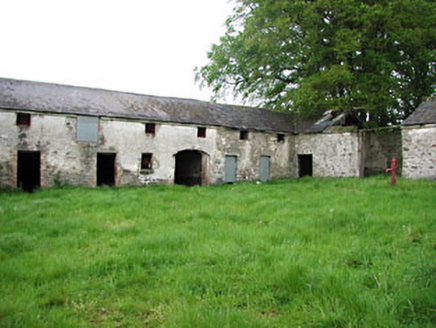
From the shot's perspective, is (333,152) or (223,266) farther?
(333,152)

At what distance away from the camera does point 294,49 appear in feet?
75.7

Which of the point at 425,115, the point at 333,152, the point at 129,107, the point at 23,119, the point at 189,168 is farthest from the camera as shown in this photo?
the point at 189,168

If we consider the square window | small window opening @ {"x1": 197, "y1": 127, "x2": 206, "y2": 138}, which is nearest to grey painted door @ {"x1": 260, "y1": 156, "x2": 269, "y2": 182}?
small window opening @ {"x1": 197, "y1": 127, "x2": 206, "y2": 138}

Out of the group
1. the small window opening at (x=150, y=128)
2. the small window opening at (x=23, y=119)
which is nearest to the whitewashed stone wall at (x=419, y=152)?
the small window opening at (x=150, y=128)

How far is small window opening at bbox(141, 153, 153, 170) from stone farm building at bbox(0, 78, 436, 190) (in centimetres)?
5

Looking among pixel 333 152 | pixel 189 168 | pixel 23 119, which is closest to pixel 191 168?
pixel 189 168

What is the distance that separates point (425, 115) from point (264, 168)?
30.5 feet

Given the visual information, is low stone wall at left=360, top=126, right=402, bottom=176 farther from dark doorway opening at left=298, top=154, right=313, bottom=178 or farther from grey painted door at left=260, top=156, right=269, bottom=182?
grey painted door at left=260, top=156, right=269, bottom=182

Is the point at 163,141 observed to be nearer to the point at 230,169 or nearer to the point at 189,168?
the point at 189,168

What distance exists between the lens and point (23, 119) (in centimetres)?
1678

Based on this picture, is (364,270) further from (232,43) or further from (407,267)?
(232,43)

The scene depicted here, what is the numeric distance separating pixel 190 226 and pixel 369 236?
415 centimetres

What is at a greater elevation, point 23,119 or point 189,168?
point 23,119

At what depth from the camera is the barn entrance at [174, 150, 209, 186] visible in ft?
69.2
